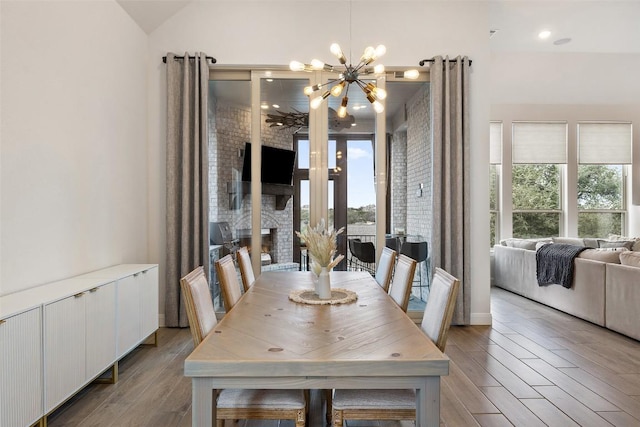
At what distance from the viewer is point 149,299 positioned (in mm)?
3203

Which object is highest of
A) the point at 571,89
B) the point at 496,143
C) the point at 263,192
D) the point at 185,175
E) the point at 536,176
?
the point at 571,89

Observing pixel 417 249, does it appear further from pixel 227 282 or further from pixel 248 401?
pixel 248 401

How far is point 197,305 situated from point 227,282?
2.13 feet

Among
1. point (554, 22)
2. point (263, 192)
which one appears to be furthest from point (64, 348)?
point (554, 22)

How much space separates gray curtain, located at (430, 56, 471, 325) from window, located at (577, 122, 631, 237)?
4077 millimetres

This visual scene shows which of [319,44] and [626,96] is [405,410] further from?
[626,96]

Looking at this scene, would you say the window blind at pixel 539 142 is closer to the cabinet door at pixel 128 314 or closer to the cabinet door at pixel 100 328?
the cabinet door at pixel 128 314

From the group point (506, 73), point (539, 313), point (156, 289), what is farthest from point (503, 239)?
point (156, 289)

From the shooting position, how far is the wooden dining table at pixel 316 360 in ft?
4.17

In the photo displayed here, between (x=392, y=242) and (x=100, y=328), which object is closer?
(x=100, y=328)

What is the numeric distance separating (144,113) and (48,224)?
1.88m

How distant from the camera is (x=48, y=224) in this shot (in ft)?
8.00

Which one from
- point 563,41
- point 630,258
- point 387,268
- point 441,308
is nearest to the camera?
point 441,308

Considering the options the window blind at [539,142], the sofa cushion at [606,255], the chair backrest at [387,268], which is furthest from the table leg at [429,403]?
the window blind at [539,142]
